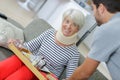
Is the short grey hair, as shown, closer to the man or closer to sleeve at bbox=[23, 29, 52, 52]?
sleeve at bbox=[23, 29, 52, 52]

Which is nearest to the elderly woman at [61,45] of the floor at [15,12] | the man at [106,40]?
the man at [106,40]

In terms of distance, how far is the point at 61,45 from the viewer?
6.95ft

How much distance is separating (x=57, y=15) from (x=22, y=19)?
0.49 metres

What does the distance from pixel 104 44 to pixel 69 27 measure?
706mm

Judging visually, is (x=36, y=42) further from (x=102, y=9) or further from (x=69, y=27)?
(x=102, y=9)

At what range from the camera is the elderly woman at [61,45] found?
205 centimetres

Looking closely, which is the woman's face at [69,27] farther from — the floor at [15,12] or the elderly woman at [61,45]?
the floor at [15,12]

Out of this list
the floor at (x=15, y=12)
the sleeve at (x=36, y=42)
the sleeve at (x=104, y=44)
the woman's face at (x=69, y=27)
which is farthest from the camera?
the floor at (x=15, y=12)

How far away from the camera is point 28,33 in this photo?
93.5 inches

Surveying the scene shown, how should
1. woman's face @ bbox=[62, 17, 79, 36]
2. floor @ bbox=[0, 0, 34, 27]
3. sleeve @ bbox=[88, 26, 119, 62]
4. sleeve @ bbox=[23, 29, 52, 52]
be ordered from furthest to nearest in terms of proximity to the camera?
1. floor @ bbox=[0, 0, 34, 27]
2. sleeve @ bbox=[23, 29, 52, 52]
3. woman's face @ bbox=[62, 17, 79, 36]
4. sleeve @ bbox=[88, 26, 119, 62]

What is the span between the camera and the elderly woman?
205 cm

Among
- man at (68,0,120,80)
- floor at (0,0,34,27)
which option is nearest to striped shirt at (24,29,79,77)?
man at (68,0,120,80)

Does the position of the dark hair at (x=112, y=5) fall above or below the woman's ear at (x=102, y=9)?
above

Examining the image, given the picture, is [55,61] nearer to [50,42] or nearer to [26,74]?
[50,42]
